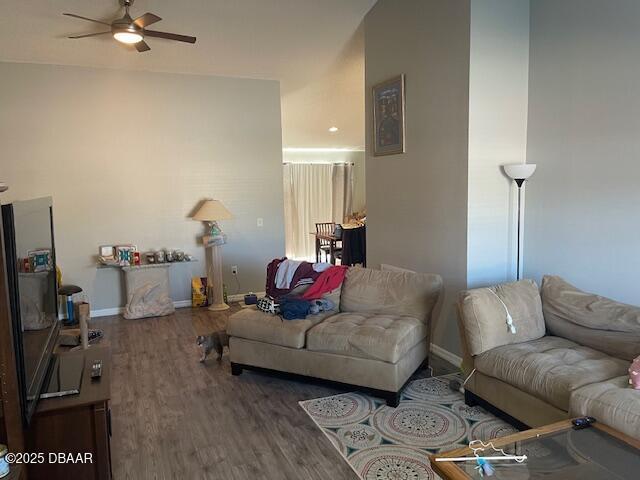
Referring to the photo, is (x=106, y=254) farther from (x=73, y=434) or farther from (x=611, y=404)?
(x=611, y=404)

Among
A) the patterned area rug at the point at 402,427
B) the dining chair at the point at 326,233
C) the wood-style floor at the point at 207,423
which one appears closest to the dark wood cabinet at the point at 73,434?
the wood-style floor at the point at 207,423

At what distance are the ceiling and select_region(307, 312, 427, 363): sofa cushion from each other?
3139mm

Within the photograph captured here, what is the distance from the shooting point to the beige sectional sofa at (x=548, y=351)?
96.2 inches

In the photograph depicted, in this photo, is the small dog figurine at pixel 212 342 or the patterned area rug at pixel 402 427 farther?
the small dog figurine at pixel 212 342

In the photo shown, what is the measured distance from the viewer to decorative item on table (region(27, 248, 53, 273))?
227 cm

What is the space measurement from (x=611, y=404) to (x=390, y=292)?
1777 mm

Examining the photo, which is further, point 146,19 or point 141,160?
point 141,160

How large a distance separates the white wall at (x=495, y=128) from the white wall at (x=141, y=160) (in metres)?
3.26

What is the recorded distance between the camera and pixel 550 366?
8.75 ft

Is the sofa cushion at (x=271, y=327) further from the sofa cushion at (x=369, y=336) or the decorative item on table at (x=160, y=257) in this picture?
the decorative item on table at (x=160, y=257)

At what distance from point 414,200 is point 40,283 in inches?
121

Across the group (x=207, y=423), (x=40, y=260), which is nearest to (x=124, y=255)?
(x=207, y=423)

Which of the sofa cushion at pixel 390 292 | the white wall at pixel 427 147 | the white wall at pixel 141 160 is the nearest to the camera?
the sofa cushion at pixel 390 292

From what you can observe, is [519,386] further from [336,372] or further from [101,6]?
[101,6]
